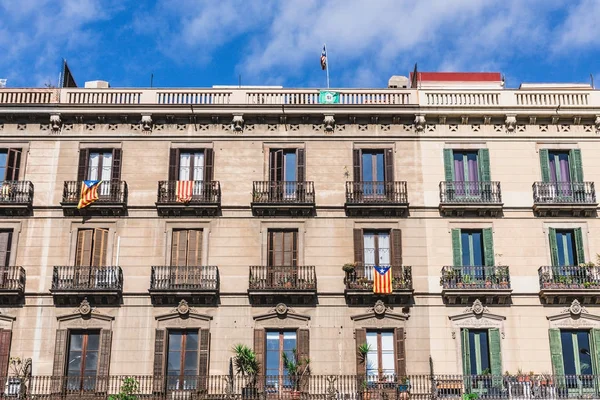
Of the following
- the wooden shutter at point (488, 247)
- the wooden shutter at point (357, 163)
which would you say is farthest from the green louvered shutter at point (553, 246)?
the wooden shutter at point (357, 163)

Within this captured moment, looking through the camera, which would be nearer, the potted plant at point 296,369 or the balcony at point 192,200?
the potted plant at point 296,369

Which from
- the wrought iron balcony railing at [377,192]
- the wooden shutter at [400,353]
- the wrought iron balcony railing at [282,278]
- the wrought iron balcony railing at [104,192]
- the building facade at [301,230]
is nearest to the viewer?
the wooden shutter at [400,353]

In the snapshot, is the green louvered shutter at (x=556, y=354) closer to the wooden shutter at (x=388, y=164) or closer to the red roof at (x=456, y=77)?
the wooden shutter at (x=388, y=164)

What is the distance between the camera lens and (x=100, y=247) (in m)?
31.1

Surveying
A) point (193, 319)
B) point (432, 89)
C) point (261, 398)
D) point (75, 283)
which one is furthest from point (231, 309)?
point (432, 89)

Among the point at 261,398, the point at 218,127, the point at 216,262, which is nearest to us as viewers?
the point at 261,398

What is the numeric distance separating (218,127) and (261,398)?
1079 cm

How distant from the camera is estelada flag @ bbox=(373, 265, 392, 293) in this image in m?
30.0

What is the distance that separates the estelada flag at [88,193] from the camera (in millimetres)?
31141

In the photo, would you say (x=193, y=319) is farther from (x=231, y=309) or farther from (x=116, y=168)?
(x=116, y=168)

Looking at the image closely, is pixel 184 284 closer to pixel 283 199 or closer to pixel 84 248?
pixel 84 248

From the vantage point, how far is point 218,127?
3284 cm

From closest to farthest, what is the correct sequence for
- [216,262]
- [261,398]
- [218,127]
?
[261,398] < [216,262] < [218,127]

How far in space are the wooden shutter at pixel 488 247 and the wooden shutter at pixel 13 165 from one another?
1806 cm
